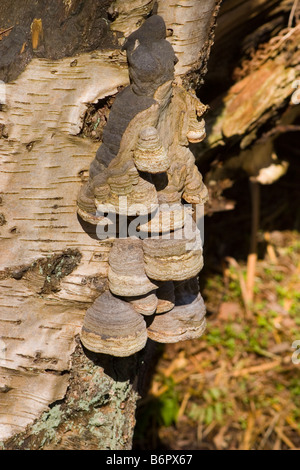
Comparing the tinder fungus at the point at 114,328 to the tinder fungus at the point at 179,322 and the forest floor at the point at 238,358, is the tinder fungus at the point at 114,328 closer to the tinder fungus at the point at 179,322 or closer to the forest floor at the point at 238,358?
the tinder fungus at the point at 179,322

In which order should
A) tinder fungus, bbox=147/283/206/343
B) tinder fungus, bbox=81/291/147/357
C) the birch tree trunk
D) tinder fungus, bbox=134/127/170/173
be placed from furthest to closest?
tinder fungus, bbox=147/283/206/343
tinder fungus, bbox=81/291/147/357
the birch tree trunk
tinder fungus, bbox=134/127/170/173

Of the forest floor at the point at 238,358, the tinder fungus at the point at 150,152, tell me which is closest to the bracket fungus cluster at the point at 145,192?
the tinder fungus at the point at 150,152

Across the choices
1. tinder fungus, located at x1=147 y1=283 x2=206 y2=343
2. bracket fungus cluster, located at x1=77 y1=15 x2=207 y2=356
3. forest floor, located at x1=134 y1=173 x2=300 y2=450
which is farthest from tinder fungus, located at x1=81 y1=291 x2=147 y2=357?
forest floor, located at x1=134 y1=173 x2=300 y2=450

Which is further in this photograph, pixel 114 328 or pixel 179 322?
pixel 179 322

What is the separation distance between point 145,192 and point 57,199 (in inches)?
14.8

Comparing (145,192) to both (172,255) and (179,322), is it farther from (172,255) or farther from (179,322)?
(179,322)

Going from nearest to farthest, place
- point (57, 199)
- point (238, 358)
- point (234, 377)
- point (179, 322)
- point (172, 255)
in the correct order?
point (172, 255) < point (57, 199) < point (179, 322) < point (234, 377) < point (238, 358)

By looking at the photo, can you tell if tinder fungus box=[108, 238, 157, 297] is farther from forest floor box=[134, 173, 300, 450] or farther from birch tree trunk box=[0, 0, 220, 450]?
forest floor box=[134, 173, 300, 450]

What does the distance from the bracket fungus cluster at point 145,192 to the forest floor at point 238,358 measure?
224cm

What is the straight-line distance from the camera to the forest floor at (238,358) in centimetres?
367

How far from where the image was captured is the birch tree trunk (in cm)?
153

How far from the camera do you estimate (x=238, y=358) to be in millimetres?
4070

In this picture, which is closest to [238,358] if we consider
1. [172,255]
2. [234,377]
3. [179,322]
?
[234,377]

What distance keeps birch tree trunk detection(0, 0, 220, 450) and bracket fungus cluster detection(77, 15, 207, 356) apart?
0.22 ft
